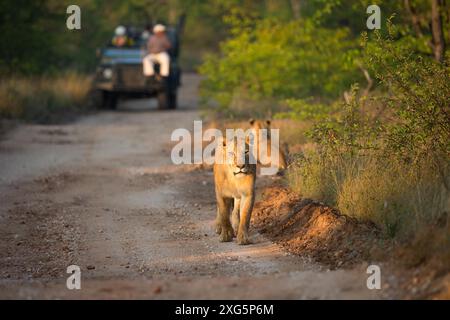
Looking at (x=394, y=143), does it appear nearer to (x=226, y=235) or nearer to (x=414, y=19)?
(x=226, y=235)

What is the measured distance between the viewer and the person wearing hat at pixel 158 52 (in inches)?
1007

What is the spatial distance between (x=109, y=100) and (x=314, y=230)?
18125 millimetres

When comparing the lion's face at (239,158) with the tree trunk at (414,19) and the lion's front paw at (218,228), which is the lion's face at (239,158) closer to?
the lion's front paw at (218,228)

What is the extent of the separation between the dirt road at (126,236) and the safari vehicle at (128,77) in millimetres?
7440

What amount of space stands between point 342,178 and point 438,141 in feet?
3.72

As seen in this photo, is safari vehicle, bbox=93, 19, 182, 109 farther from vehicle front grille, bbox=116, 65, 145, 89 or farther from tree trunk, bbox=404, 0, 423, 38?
tree trunk, bbox=404, 0, 423, 38

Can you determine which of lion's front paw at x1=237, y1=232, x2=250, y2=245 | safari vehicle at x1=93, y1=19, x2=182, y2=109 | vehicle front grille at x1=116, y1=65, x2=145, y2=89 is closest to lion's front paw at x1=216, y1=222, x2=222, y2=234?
lion's front paw at x1=237, y1=232, x2=250, y2=245

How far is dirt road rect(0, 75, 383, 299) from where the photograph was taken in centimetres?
775

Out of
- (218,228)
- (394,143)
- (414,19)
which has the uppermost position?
(414,19)

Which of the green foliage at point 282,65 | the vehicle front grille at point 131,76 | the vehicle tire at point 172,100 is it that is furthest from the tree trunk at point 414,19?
the vehicle tire at point 172,100

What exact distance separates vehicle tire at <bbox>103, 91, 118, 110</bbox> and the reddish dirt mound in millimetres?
15681

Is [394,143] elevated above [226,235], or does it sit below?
above

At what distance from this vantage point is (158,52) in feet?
84.9

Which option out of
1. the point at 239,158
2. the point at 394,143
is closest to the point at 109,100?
the point at 394,143
